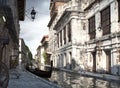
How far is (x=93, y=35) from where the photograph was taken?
35.9 metres

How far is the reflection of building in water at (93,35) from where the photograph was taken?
2750 centimetres

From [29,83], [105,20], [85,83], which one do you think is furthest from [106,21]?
[29,83]

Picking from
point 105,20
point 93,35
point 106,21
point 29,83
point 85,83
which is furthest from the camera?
point 93,35

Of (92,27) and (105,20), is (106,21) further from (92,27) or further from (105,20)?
(92,27)

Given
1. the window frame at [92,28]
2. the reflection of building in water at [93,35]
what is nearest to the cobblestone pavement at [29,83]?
the reflection of building in water at [93,35]

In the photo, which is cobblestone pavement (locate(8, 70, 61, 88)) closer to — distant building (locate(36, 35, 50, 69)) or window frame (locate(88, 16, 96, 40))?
window frame (locate(88, 16, 96, 40))

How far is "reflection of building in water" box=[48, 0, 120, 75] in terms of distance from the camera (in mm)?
27500

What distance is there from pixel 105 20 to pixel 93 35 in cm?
512

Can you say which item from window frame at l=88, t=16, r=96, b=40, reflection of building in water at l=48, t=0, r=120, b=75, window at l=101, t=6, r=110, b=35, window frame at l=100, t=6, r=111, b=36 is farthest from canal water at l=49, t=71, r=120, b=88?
window frame at l=88, t=16, r=96, b=40

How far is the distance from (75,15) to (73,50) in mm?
4562

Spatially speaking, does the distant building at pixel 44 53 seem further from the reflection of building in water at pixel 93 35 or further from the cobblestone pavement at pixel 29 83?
the cobblestone pavement at pixel 29 83

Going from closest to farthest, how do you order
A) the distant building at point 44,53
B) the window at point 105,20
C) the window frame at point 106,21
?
the window frame at point 106,21 < the window at point 105,20 < the distant building at point 44,53

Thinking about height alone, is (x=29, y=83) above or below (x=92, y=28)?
below

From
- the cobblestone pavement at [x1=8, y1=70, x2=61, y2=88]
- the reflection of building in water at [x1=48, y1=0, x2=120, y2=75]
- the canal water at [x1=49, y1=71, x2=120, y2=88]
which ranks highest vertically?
the reflection of building in water at [x1=48, y1=0, x2=120, y2=75]
